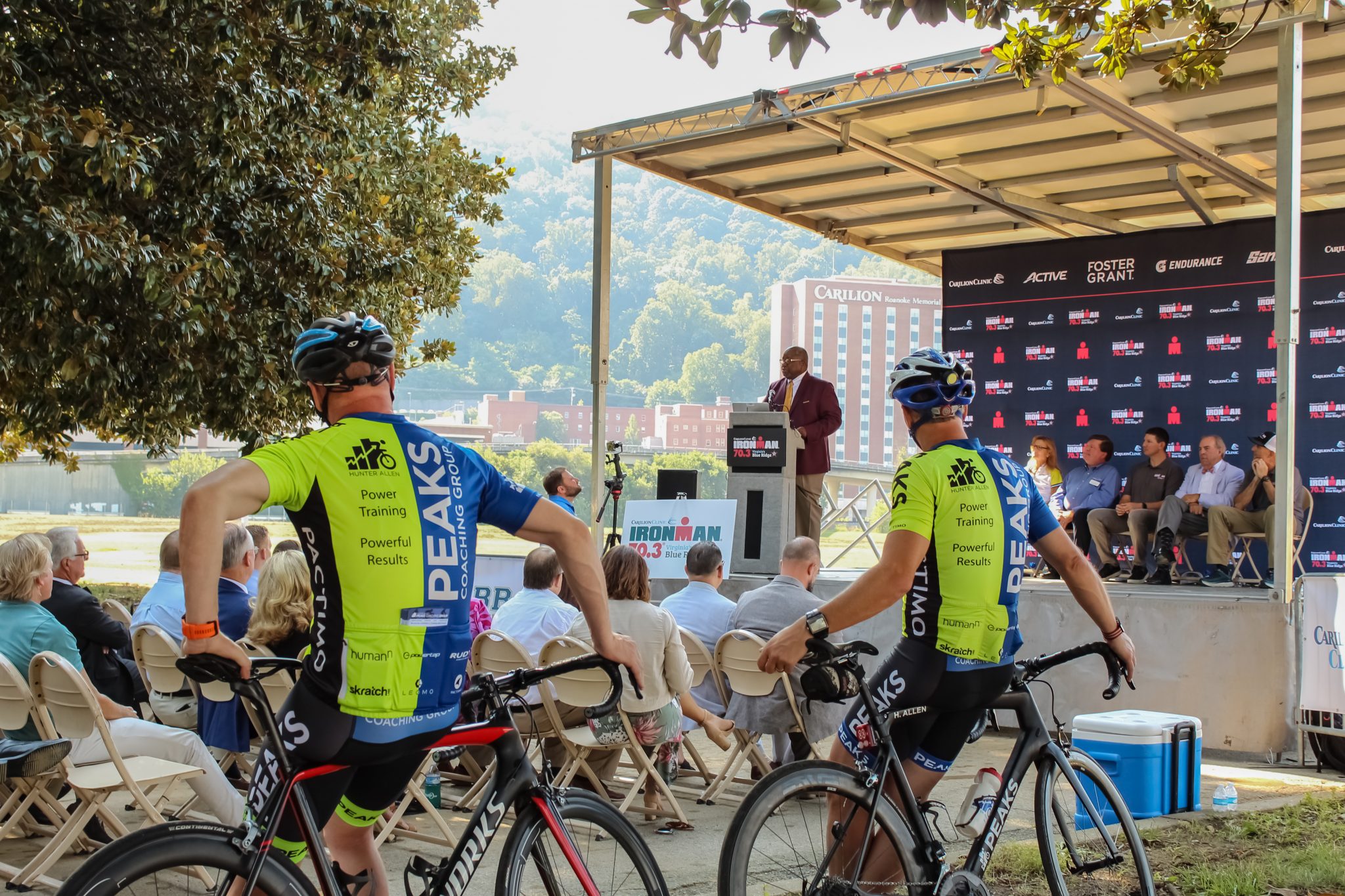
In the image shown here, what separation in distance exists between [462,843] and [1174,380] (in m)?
12.9

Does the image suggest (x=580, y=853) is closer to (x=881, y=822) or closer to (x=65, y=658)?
(x=881, y=822)

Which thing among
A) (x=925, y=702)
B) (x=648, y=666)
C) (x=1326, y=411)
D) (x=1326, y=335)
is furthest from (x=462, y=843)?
(x=1326, y=335)

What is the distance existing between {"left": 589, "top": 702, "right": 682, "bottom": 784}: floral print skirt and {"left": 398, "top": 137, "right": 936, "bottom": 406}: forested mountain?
9467 cm

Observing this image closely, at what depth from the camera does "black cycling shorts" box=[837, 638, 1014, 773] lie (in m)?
3.51

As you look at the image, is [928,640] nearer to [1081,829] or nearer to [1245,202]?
[1081,829]

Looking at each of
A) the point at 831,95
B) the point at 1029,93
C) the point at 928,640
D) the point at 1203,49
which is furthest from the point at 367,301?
the point at 928,640

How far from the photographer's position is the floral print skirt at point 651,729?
5688 millimetres

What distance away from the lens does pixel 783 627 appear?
6.39m

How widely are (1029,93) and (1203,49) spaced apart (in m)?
5.83

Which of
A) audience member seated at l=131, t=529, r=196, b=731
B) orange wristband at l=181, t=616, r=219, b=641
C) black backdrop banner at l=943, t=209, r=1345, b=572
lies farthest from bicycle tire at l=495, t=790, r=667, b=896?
black backdrop banner at l=943, t=209, r=1345, b=572

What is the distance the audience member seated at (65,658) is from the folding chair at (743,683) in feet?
7.52

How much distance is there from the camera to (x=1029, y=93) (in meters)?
10.9

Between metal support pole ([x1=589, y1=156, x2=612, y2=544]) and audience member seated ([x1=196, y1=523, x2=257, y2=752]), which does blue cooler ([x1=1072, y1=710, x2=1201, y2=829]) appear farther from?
metal support pole ([x1=589, y1=156, x2=612, y2=544])

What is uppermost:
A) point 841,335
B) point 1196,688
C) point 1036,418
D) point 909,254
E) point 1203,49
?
point 841,335
